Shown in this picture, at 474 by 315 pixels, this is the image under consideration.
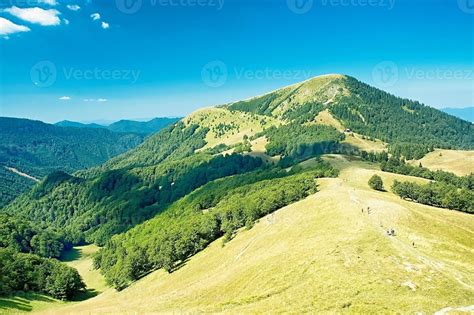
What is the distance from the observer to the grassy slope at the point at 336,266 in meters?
44.6

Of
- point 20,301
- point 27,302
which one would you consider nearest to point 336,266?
point 20,301

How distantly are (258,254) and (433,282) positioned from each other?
35.7 metres

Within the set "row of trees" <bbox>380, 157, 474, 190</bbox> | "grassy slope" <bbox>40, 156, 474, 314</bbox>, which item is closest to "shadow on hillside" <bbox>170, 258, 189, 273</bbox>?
"grassy slope" <bbox>40, 156, 474, 314</bbox>

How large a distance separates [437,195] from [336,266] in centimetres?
9170

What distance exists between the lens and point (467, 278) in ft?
177

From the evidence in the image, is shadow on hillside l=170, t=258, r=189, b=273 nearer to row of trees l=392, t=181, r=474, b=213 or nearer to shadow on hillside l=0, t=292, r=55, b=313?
shadow on hillside l=0, t=292, r=55, b=313

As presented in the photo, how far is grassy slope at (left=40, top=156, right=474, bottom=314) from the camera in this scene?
1757 inches

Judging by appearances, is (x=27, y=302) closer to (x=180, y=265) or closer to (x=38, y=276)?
(x=38, y=276)

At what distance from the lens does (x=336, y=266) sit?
2069 inches

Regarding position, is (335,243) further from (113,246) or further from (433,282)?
(113,246)

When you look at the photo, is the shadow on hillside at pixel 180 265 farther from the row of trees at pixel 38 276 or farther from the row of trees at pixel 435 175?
the row of trees at pixel 435 175

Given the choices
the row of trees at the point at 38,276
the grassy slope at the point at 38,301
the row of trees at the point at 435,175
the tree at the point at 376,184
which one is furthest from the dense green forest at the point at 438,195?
the row of trees at the point at 38,276

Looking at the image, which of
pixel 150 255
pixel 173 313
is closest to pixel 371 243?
pixel 173 313

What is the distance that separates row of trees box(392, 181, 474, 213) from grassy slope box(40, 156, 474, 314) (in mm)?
21727
